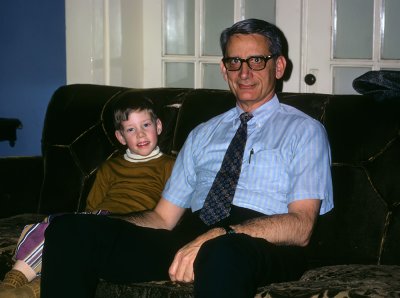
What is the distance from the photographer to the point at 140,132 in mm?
2291

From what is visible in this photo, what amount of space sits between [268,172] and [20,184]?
3.67ft

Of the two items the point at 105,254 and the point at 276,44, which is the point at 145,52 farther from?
the point at 105,254

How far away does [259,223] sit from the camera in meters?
1.65

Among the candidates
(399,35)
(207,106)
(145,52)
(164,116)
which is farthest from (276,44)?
(145,52)

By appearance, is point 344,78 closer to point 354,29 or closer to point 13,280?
point 354,29

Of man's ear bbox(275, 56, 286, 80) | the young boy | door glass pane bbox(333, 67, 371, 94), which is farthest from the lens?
door glass pane bbox(333, 67, 371, 94)

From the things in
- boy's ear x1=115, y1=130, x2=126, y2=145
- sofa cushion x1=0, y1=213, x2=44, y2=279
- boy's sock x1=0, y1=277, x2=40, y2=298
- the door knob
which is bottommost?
boy's sock x1=0, y1=277, x2=40, y2=298

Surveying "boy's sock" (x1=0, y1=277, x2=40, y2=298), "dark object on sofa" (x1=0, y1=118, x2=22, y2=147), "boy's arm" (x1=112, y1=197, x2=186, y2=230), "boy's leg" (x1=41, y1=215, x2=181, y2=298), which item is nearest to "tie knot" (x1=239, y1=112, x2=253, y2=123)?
"boy's arm" (x1=112, y1=197, x2=186, y2=230)

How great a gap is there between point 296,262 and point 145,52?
181cm

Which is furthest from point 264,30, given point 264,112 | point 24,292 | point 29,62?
point 29,62

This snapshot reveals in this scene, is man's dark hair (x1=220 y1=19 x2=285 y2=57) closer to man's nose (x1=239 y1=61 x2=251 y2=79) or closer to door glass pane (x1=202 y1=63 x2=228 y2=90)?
man's nose (x1=239 y1=61 x2=251 y2=79)

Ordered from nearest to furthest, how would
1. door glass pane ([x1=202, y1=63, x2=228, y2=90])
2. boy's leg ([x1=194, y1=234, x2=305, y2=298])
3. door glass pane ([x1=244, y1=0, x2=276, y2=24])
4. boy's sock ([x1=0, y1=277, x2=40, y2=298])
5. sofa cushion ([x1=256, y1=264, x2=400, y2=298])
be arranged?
boy's leg ([x1=194, y1=234, x2=305, y2=298])
sofa cushion ([x1=256, y1=264, x2=400, y2=298])
boy's sock ([x1=0, y1=277, x2=40, y2=298])
door glass pane ([x1=244, y1=0, x2=276, y2=24])
door glass pane ([x1=202, y1=63, x2=228, y2=90])

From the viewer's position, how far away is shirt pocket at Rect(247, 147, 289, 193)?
Result: 6.14ft

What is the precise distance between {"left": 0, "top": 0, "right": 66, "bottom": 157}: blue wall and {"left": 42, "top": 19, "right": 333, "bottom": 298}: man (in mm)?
1364
